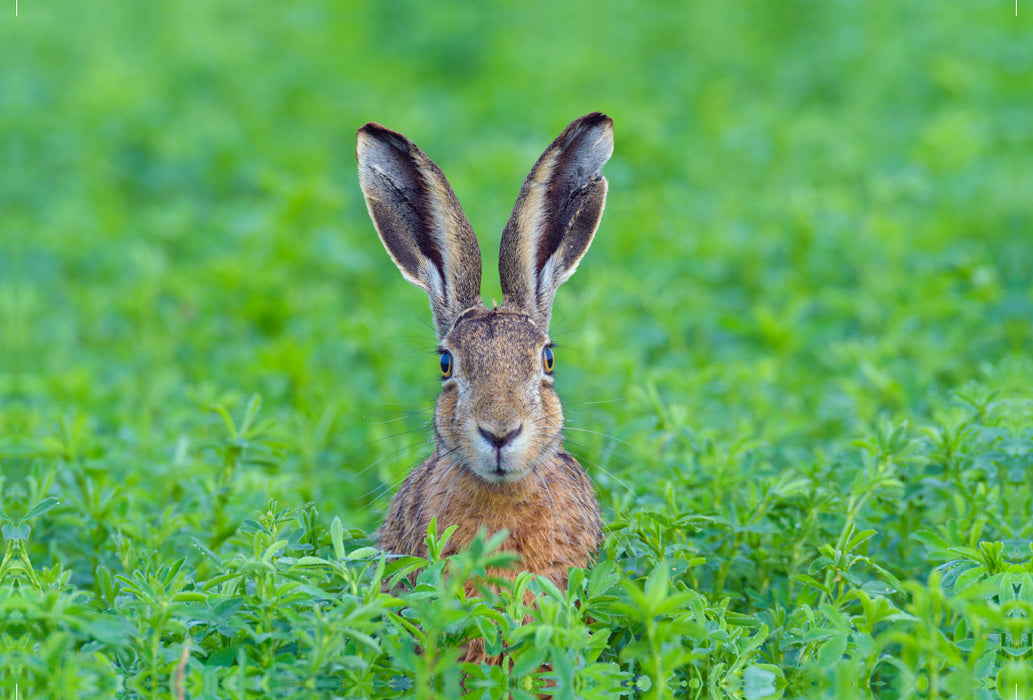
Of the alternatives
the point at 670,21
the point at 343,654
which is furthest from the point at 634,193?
the point at 343,654

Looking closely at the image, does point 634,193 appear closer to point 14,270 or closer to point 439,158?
point 439,158

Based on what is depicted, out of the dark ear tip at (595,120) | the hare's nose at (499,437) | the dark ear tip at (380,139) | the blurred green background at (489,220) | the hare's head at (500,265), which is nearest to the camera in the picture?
the hare's nose at (499,437)

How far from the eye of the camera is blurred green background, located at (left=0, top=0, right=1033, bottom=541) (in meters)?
5.96

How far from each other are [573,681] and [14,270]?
22.2 feet

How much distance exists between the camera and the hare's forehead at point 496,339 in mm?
4184

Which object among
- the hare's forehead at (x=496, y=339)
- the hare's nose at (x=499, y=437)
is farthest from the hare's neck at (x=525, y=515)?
the hare's forehead at (x=496, y=339)

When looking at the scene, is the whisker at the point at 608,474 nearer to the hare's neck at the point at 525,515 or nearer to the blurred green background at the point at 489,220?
the blurred green background at the point at 489,220

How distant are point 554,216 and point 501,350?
2.44 feet

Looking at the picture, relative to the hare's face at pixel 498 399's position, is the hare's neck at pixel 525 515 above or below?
below

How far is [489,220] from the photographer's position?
834 centimetres

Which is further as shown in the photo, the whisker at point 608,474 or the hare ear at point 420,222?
the hare ear at point 420,222

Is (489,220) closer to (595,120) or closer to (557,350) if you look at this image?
(557,350)

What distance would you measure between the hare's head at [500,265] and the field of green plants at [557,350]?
1.47ft

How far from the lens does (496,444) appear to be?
12.9 feet
